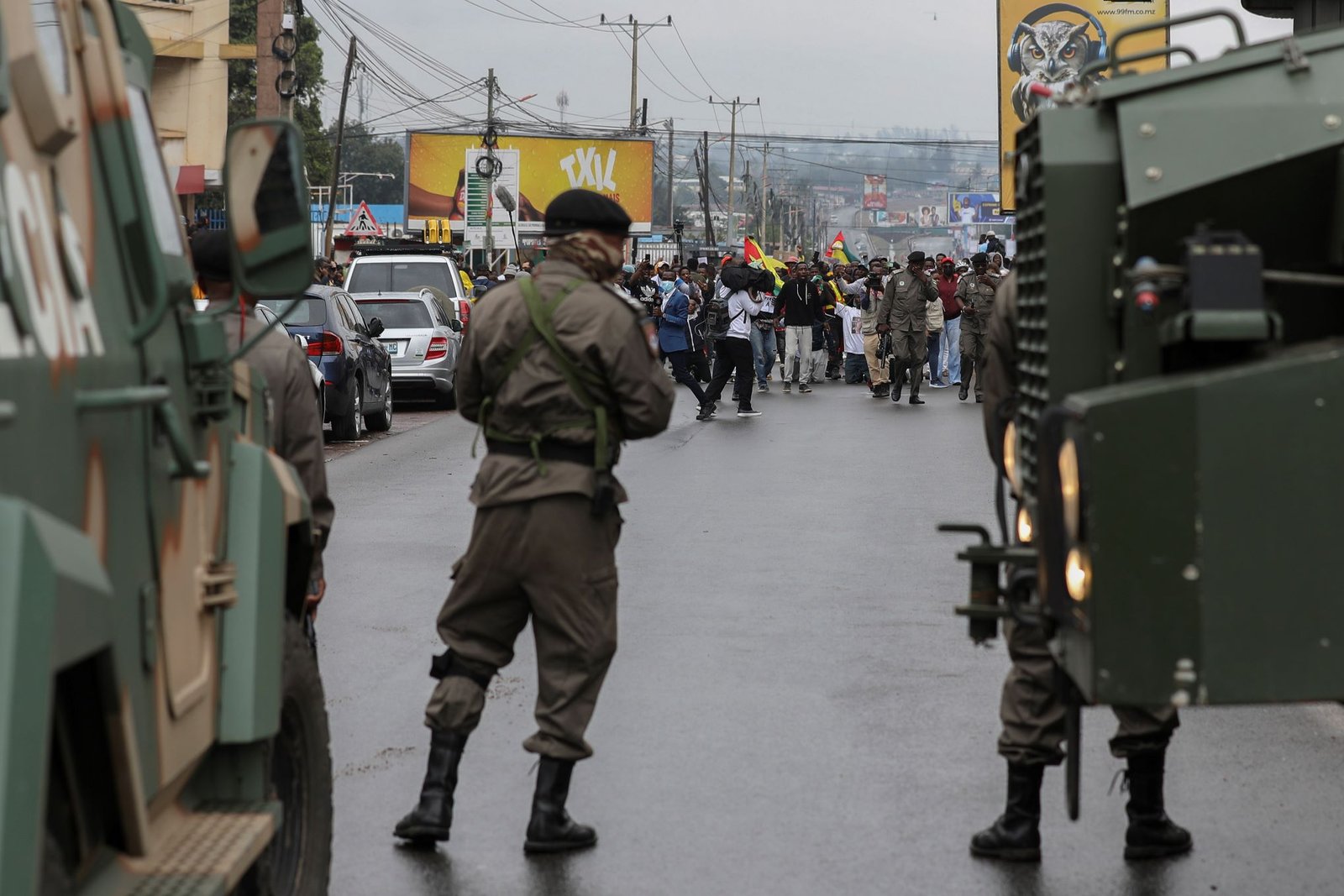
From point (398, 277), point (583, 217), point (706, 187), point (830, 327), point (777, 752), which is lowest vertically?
point (777, 752)

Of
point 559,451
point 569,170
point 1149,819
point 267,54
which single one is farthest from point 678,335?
point 569,170

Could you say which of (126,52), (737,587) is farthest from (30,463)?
(737,587)

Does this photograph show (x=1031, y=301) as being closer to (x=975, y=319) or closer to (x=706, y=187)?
(x=975, y=319)

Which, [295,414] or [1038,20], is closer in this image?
[295,414]

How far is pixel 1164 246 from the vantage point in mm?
3824

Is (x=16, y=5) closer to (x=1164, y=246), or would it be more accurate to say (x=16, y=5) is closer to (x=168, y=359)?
(x=168, y=359)

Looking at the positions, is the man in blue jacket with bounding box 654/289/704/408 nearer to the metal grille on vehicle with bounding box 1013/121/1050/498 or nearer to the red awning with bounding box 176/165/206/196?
the red awning with bounding box 176/165/206/196

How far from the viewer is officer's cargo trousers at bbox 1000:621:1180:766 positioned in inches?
207

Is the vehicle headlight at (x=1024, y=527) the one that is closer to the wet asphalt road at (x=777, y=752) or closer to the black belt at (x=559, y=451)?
the wet asphalt road at (x=777, y=752)

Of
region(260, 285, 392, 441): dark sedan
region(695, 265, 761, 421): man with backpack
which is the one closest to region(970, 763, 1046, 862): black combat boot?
region(260, 285, 392, 441): dark sedan

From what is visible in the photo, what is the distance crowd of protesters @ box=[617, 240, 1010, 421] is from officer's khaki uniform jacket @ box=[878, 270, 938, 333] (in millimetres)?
19

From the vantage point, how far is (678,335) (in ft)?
78.6

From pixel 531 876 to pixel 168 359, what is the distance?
7.43 feet

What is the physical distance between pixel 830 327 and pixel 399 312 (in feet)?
36.5
